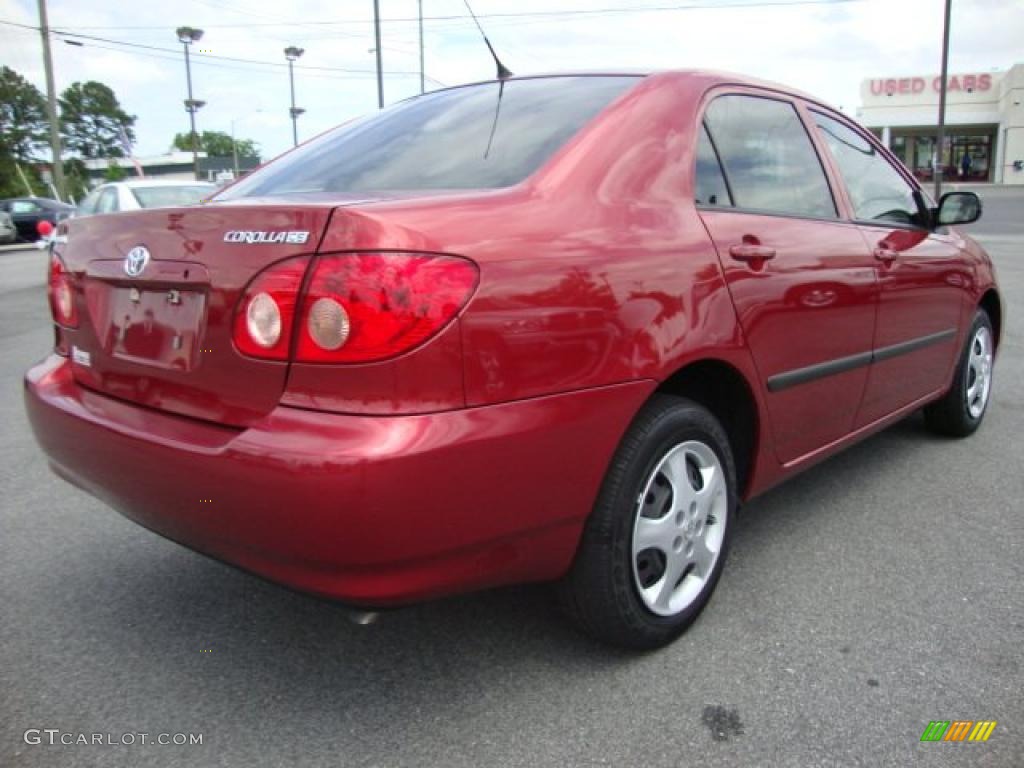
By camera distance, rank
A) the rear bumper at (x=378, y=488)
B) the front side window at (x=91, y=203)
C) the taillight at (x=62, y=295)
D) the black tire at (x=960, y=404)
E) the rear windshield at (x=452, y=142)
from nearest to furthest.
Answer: the rear bumper at (x=378, y=488), the rear windshield at (x=452, y=142), the taillight at (x=62, y=295), the black tire at (x=960, y=404), the front side window at (x=91, y=203)

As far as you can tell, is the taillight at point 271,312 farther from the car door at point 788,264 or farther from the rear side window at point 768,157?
the rear side window at point 768,157

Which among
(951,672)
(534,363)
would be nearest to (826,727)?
(951,672)

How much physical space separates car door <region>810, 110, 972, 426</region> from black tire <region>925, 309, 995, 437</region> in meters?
0.23

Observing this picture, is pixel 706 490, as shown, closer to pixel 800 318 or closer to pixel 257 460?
Result: pixel 800 318

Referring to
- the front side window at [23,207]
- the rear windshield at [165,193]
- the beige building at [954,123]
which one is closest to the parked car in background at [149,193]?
the rear windshield at [165,193]

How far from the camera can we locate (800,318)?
8.85ft

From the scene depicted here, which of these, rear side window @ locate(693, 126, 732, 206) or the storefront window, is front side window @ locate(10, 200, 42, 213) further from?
the storefront window

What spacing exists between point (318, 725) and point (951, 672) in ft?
5.37

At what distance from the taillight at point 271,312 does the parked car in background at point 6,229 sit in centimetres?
2788

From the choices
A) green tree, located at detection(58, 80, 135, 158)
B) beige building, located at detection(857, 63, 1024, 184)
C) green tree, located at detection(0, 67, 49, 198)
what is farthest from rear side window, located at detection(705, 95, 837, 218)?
green tree, located at detection(58, 80, 135, 158)

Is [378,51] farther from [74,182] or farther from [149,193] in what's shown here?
[74,182]

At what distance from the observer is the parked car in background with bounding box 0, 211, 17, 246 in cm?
2530

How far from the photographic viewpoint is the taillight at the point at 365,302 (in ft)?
5.61

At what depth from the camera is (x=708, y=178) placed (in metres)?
2.52
